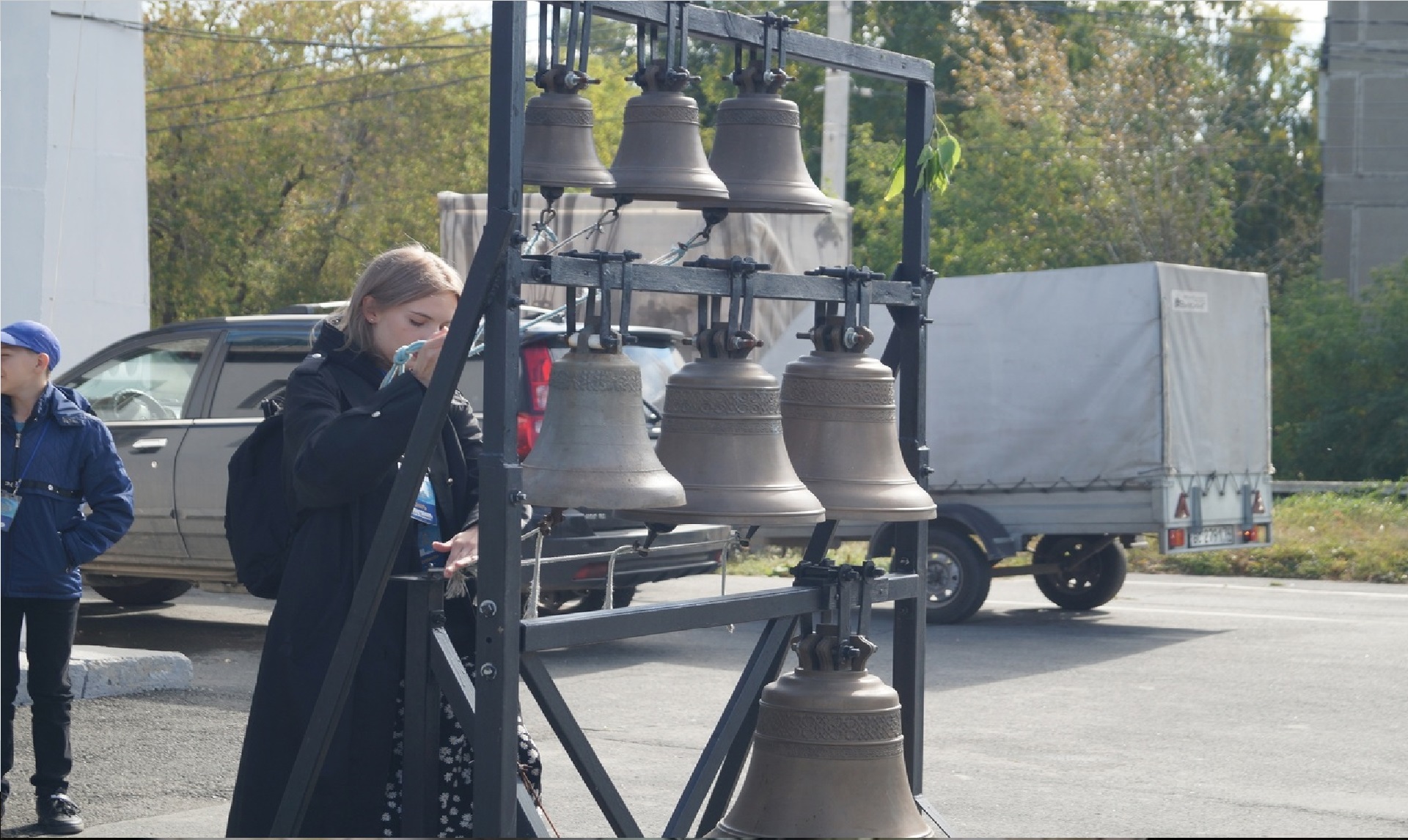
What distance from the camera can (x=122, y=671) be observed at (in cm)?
828

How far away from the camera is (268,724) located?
368 cm

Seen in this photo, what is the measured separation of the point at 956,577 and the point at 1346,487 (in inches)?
371

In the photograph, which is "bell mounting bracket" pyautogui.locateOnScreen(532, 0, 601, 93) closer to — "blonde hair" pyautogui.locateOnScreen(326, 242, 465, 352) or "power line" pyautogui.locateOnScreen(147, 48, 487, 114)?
"blonde hair" pyautogui.locateOnScreen(326, 242, 465, 352)

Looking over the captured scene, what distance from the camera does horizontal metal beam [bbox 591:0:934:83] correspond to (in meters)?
3.75

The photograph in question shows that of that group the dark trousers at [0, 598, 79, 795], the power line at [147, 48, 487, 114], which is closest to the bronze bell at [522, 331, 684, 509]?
the dark trousers at [0, 598, 79, 795]

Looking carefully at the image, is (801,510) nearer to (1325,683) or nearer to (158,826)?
(158,826)

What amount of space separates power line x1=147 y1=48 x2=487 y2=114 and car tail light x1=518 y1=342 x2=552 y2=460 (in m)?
26.8

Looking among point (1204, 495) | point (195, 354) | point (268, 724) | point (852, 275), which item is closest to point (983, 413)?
point (1204, 495)

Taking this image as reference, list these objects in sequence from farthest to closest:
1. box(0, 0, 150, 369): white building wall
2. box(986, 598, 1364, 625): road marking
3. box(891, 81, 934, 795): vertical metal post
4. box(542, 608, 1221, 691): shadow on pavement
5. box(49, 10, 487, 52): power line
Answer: box(49, 10, 487, 52): power line
box(0, 0, 150, 369): white building wall
box(986, 598, 1364, 625): road marking
box(542, 608, 1221, 691): shadow on pavement
box(891, 81, 934, 795): vertical metal post

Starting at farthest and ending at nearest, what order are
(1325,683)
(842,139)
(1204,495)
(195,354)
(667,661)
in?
(842,139)
(1204,495)
(195,354)
(667,661)
(1325,683)

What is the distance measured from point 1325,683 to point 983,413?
3.73 metres

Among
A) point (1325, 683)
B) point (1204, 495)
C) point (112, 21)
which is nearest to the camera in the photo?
point (1325, 683)

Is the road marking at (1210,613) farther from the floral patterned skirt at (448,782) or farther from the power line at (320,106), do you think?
the power line at (320,106)

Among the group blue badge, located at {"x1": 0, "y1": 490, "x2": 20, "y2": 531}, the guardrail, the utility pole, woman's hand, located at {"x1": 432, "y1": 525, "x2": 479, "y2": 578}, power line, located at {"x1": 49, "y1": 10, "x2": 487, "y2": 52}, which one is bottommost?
the guardrail
